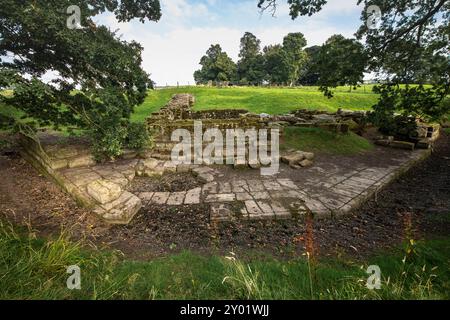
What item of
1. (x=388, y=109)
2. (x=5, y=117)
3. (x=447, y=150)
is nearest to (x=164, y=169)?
(x=5, y=117)

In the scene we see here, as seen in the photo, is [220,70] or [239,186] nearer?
[239,186]

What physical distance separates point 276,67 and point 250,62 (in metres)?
9.45

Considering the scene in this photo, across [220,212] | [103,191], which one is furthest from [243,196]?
[103,191]

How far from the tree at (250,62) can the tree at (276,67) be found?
158cm

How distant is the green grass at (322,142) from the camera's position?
8.33 m

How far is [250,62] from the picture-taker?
58.0 m

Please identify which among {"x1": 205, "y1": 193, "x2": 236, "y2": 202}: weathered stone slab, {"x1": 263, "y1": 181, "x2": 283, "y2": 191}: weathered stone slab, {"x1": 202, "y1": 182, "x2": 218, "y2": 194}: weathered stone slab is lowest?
{"x1": 205, "y1": 193, "x2": 236, "y2": 202}: weathered stone slab

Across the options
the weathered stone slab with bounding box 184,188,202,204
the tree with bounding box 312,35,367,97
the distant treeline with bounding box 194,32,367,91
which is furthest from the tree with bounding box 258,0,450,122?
the distant treeline with bounding box 194,32,367,91

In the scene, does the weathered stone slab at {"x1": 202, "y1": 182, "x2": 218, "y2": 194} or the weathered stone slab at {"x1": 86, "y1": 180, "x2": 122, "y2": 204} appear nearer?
the weathered stone slab at {"x1": 86, "y1": 180, "x2": 122, "y2": 204}

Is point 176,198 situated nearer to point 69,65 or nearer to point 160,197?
point 160,197

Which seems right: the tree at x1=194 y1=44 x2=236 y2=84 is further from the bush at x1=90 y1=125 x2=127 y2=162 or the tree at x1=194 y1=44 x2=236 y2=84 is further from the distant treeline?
the bush at x1=90 y1=125 x2=127 y2=162

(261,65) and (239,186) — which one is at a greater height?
(261,65)

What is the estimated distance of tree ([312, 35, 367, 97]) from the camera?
23.7ft

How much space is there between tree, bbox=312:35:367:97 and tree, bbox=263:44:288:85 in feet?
147
